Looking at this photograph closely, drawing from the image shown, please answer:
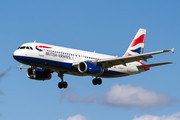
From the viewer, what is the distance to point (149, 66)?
6162cm

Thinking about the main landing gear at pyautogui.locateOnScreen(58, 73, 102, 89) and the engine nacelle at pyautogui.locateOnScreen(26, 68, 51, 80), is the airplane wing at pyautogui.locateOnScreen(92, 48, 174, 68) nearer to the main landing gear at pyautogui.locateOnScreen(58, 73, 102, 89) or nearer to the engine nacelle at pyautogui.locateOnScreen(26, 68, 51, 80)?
the main landing gear at pyautogui.locateOnScreen(58, 73, 102, 89)

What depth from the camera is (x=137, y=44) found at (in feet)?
227

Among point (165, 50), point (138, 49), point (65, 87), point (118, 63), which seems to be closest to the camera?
point (165, 50)

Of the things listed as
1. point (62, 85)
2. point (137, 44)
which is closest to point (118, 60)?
point (62, 85)

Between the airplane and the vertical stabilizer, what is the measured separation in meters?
3.54

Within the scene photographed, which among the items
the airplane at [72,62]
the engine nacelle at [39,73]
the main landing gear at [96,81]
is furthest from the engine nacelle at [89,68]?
the engine nacelle at [39,73]

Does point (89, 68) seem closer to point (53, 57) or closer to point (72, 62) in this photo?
point (72, 62)

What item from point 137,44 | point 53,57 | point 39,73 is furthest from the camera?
point 137,44

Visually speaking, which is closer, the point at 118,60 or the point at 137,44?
the point at 118,60

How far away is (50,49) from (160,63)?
1721 cm

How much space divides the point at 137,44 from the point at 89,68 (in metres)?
16.0

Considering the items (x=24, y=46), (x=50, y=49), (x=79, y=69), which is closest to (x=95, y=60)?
(x=79, y=69)

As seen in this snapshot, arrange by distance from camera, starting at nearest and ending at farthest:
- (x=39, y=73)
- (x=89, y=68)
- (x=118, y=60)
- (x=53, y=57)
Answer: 1. (x=53, y=57)
2. (x=89, y=68)
3. (x=118, y=60)
4. (x=39, y=73)

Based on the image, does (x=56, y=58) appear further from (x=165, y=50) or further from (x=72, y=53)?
(x=165, y=50)
